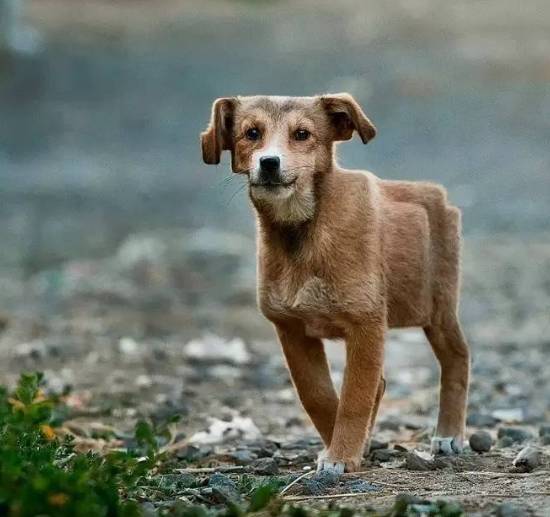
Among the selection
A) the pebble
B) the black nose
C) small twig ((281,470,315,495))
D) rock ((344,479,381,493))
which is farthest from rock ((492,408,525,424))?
the black nose

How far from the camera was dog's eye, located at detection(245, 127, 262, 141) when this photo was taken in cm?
626

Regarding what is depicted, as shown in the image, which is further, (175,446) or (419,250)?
(175,446)

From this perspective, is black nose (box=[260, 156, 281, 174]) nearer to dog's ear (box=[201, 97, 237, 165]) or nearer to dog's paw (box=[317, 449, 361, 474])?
dog's ear (box=[201, 97, 237, 165])

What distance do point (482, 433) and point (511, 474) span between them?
1056 millimetres

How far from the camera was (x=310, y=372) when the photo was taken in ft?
21.4

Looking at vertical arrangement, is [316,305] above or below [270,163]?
below

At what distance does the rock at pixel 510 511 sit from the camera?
4723mm

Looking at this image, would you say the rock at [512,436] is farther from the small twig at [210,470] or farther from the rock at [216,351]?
the rock at [216,351]

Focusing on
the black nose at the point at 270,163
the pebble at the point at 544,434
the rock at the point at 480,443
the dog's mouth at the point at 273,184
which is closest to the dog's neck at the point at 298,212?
the dog's mouth at the point at 273,184

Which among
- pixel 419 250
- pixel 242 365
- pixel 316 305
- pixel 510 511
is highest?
pixel 419 250

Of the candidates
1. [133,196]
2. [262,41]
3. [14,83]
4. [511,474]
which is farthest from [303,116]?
[262,41]

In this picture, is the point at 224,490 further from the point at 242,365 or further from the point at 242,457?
the point at 242,365

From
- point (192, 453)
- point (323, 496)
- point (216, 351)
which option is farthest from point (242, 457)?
point (216, 351)

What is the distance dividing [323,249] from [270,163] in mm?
→ 462
